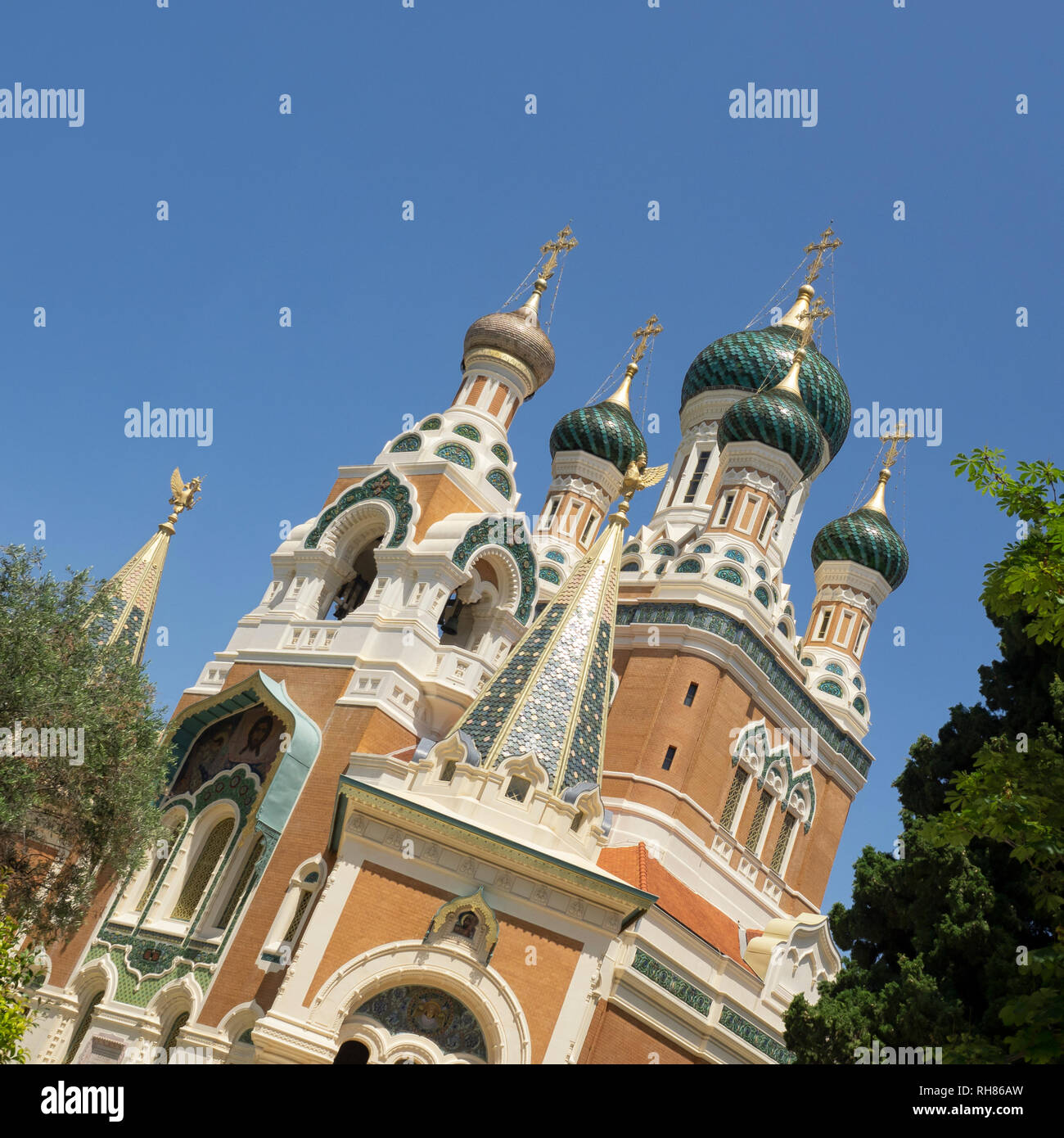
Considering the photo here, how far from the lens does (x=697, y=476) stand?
2494 centimetres

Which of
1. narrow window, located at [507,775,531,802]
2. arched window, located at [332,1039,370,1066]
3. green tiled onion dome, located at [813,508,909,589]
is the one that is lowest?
arched window, located at [332,1039,370,1066]

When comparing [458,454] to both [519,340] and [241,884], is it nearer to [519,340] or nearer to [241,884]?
[519,340]

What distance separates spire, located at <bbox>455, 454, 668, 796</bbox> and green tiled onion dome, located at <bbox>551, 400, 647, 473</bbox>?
10.0 m

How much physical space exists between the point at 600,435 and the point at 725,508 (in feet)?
17.1

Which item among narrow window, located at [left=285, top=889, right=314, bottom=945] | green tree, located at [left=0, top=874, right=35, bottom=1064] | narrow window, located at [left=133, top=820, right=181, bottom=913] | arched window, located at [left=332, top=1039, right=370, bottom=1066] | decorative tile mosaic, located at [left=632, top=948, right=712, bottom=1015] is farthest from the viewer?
narrow window, located at [left=133, top=820, right=181, bottom=913]

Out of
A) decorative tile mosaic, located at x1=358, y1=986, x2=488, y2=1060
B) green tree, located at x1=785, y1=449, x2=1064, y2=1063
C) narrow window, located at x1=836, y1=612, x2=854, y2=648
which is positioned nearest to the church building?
decorative tile mosaic, located at x1=358, y1=986, x2=488, y2=1060

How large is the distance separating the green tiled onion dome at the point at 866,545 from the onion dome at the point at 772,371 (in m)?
1.86

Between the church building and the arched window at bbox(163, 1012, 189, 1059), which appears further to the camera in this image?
the arched window at bbox(163, 1012, 189, 1059)

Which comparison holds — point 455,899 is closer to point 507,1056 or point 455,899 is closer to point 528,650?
point 507,1056

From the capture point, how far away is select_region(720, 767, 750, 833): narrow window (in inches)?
752

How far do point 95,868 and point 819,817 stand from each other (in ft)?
41.0

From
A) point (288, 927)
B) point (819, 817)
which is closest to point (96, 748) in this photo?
point (288, 927)

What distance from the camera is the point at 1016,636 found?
11062 millimetres

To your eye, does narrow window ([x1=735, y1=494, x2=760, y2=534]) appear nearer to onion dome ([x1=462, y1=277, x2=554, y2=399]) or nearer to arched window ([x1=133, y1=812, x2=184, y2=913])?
onion dome ([x1=462, y1=277, x2=554, y2=399])
